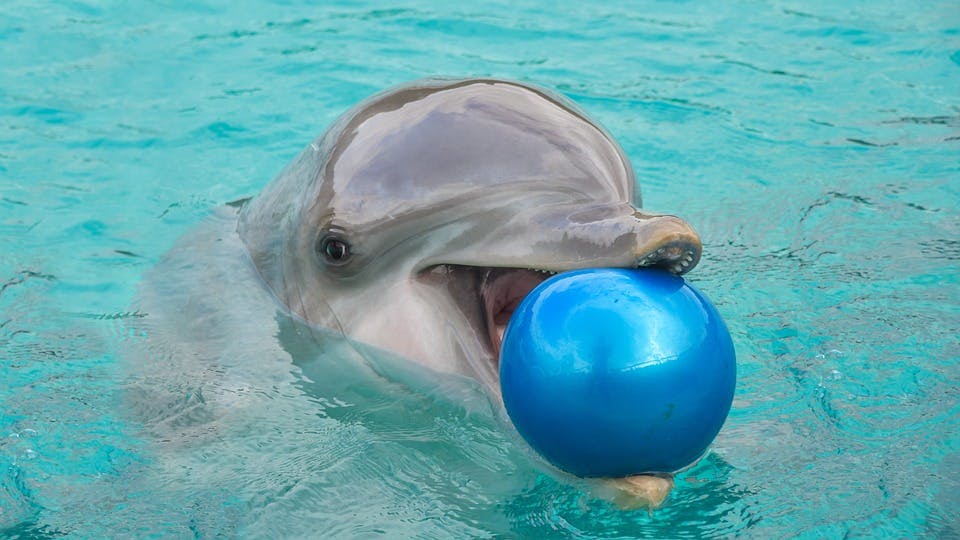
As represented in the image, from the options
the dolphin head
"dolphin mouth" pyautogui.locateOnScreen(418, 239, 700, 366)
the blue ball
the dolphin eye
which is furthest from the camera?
the dolphin eye

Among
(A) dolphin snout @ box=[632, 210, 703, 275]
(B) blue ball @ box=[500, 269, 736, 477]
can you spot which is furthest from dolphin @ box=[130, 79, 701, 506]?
(B) blue ball @ box=[500, 269, 736, 477]

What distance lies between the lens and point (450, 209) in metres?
4.30

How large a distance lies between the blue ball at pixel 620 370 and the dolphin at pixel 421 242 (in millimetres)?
108

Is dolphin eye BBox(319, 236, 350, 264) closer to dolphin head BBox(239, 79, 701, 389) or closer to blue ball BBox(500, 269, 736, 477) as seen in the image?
dolphin head BBox(239, 79, 701, 389)

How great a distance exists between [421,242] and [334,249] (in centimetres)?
41

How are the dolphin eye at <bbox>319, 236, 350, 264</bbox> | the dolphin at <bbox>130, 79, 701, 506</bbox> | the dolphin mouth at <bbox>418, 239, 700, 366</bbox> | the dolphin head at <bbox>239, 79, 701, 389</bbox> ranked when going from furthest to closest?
the dolphin eye at <bbox>319, 236, 350, 264</bbox>
the dolphin mouth at <bbox>418, 239, 700, 366</bbox>
the dolphin head at <bbox>239, 79, 701, 389</bbox>
the dolphin at <bbox>130, 79, 701, 506</bbox>

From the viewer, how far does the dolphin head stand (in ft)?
13.7

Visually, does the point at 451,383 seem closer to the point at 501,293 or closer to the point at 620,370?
the point at 501,293

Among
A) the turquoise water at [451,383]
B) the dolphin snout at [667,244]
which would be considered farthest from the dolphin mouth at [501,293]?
the dolphin snout at [667,244]

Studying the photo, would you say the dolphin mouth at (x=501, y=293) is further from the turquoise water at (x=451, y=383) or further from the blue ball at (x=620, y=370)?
the blue ball at (x=620, y=370)

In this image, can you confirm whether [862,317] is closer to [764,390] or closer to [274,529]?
[764,390]

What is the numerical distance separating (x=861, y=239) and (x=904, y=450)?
7.91 ft

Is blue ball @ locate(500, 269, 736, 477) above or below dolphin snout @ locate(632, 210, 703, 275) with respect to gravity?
below

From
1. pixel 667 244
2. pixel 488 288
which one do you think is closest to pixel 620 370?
pixel 667 244
